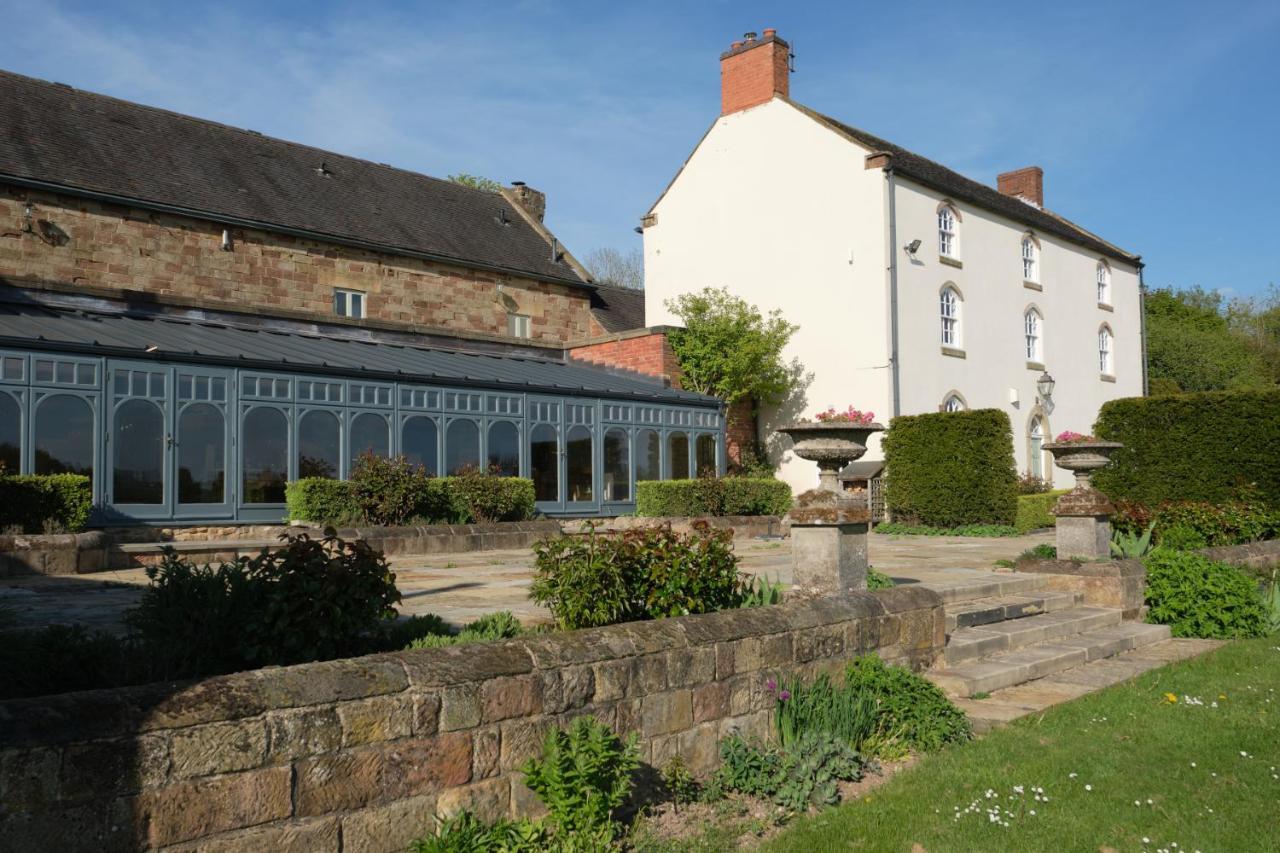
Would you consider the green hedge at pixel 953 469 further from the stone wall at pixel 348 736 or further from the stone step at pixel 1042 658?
the stone wall at pixel 348 736

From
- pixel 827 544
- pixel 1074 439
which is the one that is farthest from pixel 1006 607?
pixel 1074 439

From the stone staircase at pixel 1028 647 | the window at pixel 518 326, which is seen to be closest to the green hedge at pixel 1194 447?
the stone staircase at pixel 1028 647

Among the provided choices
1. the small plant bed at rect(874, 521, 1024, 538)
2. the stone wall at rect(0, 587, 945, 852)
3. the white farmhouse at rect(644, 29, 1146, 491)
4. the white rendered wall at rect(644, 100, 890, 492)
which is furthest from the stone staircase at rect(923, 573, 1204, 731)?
the white rendered wall at rect(644, 100, 890, 492)

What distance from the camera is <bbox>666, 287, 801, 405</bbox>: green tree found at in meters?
24.3

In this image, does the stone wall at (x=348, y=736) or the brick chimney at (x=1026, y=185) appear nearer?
the stone wall at (x=348, y=736)

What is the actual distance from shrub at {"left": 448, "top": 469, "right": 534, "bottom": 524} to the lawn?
1095 centimetres

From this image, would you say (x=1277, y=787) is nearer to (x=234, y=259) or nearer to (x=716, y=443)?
(x=716, y=443)

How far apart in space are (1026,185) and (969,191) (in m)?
9.27

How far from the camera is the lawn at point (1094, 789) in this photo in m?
4.79

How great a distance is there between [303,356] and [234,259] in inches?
201

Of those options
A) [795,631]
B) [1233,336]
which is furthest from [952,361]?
[1233,336]

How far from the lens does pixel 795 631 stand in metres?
6.20

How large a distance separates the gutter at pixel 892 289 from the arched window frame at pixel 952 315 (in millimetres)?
2585

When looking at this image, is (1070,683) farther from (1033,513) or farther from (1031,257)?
(1031,257)
